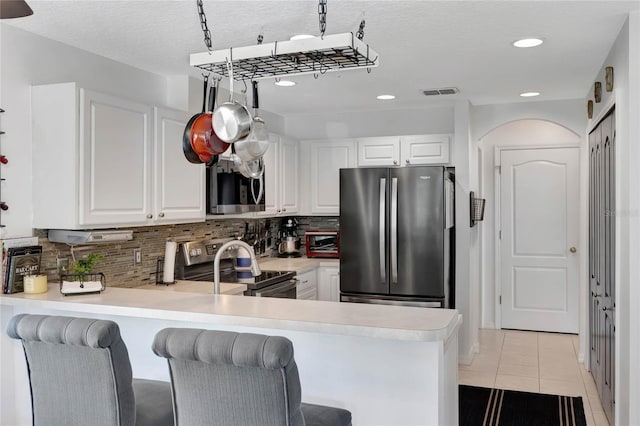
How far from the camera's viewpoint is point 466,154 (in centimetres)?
501

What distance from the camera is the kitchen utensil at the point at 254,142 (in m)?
2.29

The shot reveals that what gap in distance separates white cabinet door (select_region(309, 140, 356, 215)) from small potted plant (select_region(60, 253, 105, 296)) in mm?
2888

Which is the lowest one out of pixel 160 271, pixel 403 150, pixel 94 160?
pixel 160 271

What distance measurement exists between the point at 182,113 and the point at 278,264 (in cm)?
193

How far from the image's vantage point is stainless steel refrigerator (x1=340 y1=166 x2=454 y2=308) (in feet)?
15.0

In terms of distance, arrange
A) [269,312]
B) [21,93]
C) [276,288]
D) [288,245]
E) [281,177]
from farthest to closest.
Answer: [288,245], [281,177], [276,288], [21,93], [269,312]

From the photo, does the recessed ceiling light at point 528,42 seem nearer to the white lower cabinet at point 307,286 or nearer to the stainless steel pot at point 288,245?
the white lower cabinet at point 307,286

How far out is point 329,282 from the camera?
5.37 meters

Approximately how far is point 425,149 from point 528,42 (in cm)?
211

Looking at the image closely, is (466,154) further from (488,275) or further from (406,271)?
(488,275)

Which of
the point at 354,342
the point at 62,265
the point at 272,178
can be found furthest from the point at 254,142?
the point at 272,178

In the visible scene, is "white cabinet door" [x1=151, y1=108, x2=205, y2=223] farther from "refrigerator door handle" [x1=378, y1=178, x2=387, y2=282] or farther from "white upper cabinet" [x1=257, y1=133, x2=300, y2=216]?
"refrigerator door handle" [x1=378, y1=178, x2=387, y2=282]

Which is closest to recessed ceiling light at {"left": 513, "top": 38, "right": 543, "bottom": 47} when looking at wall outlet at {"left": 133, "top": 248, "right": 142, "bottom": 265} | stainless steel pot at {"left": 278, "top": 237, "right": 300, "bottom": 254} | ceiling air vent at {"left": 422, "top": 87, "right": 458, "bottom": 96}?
ceiling air vent at {"left": 422, "top": 87, "right": 458, "bottom": 96}

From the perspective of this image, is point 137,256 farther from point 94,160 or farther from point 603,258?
point 603,258
